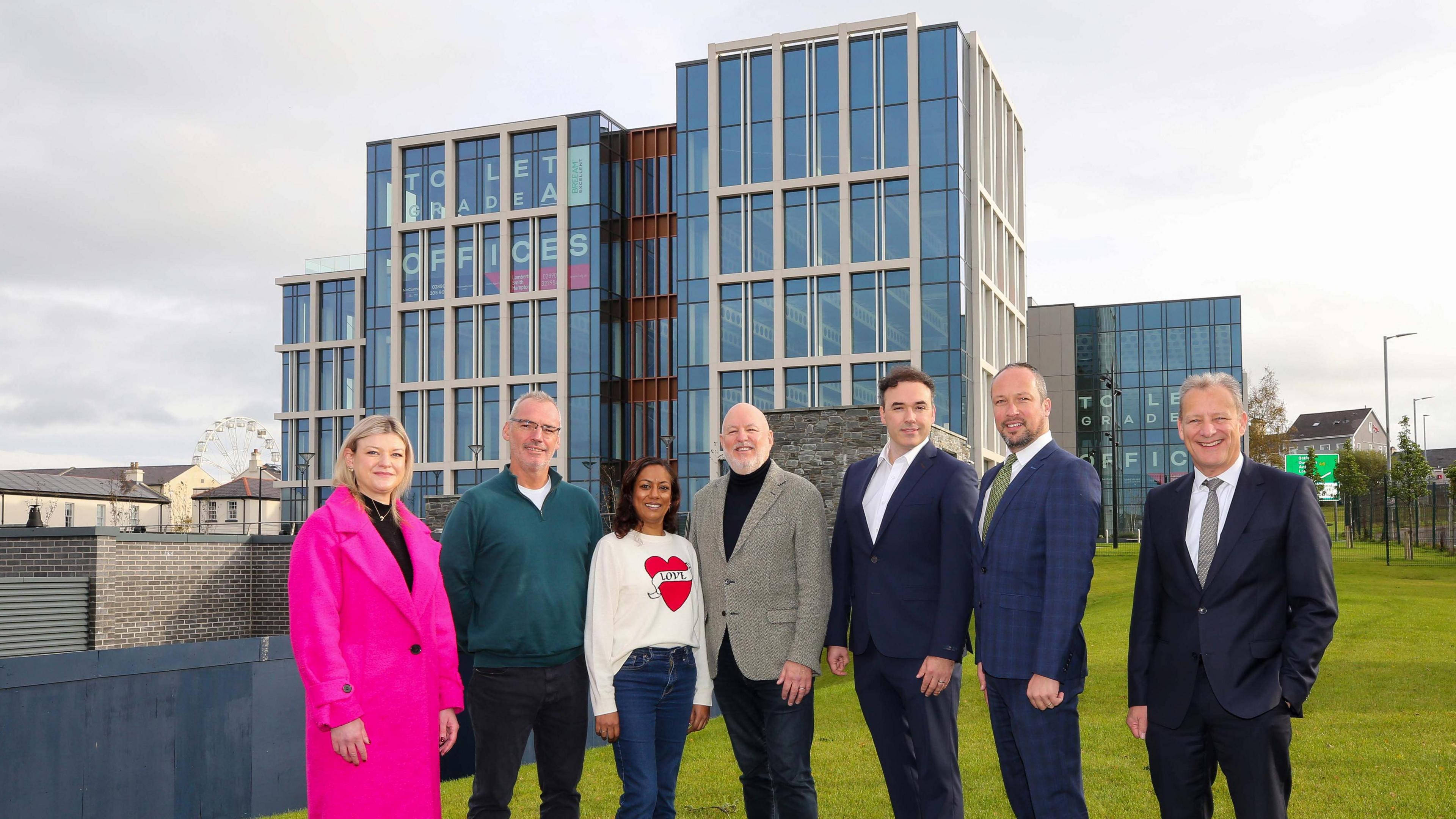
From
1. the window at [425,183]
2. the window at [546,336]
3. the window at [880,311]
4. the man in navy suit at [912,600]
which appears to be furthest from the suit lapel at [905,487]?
the window at [425,183]

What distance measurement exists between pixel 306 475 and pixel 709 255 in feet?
99.3

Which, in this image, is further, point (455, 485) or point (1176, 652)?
point (455, 485)

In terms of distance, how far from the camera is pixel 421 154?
5047 cm

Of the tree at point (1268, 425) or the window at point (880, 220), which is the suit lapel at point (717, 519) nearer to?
the window at point (880, 220)

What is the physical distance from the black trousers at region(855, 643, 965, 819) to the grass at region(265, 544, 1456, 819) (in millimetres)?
3081

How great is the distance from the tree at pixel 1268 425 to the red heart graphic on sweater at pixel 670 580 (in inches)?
1854

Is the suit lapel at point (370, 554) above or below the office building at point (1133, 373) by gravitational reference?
below

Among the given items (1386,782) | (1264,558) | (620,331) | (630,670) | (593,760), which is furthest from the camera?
(620,331)

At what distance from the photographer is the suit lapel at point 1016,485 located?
4.71 metres

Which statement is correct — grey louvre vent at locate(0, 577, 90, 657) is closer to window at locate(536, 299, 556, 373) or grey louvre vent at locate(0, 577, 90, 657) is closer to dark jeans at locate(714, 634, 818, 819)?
dark jeans at locate(714, 634, 818, 819)

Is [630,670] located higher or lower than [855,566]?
lower

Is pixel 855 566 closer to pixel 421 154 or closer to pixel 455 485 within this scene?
pixel 455 485

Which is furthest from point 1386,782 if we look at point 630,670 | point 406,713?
point 406,713

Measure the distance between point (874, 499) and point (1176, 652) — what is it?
1507 mm
